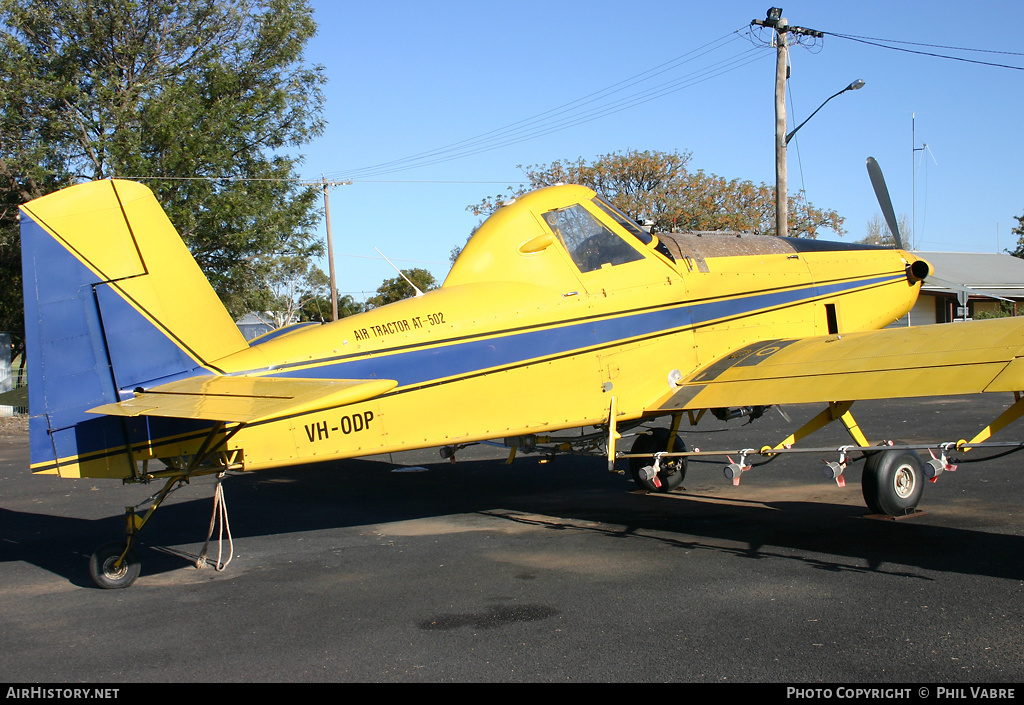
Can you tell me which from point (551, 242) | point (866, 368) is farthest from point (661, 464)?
point (551, 242)

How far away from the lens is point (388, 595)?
6.26 metres

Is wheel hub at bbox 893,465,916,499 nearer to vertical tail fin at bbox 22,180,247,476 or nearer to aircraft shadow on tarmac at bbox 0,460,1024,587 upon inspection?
aircraft shadow on tarmac at bbox 0,460,1024,587

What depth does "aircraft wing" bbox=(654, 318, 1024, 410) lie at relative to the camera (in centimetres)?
640

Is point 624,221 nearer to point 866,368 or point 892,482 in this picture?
point 866,368

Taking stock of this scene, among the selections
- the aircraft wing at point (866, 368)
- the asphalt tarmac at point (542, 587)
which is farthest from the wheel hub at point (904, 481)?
the aircraft wing at point (866, 368)

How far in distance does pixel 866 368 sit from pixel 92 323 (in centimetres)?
664

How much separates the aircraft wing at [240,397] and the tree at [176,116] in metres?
18.4

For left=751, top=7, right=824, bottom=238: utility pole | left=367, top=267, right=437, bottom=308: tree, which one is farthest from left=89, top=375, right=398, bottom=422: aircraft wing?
left=367, top=267, right=437, bottom=308: tree

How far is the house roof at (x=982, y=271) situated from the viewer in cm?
3797

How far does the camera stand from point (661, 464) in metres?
9.84

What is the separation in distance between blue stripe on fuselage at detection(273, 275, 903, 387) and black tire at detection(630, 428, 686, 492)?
1923 millimetres
